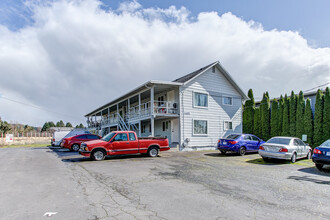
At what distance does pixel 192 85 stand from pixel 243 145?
7700mm

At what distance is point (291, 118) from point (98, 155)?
62.5 ft

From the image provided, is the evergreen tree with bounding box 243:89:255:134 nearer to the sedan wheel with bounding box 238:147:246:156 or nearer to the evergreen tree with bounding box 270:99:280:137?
the evergreen tree with bounding box 270:99:280:137

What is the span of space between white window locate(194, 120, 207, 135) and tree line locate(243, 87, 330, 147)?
811 centimetres

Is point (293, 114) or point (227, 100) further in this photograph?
point (227, 100)

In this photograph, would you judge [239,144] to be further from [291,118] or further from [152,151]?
[291,118]

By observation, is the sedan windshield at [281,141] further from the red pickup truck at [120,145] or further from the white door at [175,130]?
the white door at [175,130]

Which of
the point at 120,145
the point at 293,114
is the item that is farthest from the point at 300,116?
the point at 120,145

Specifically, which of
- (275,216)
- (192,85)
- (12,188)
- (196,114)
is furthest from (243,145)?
(12,188)

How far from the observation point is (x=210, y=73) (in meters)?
22.7

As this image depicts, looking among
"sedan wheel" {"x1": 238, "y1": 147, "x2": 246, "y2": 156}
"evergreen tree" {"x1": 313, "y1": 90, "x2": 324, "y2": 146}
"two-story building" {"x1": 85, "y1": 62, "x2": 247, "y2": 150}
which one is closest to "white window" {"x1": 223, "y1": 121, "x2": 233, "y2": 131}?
"two-story building" {"x1": 85, "y1": 62, "x2": 247, "y2": 150}

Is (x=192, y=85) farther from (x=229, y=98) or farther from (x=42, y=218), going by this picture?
(x=42, y=218)

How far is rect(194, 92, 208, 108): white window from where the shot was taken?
70.2ft

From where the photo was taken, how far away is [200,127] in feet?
70.5

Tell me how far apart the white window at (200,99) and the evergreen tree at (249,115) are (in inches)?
332
